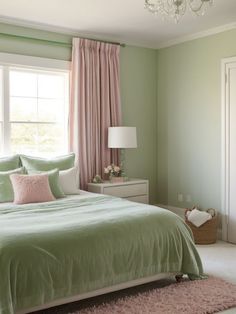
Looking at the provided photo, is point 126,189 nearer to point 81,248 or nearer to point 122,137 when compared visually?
point 122,137

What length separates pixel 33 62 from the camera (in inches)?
194

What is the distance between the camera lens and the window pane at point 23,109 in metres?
4.96

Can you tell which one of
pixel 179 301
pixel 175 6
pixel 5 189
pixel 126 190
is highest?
pixel 175 6

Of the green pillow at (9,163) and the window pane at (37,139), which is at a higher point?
the window pane at (37,139)

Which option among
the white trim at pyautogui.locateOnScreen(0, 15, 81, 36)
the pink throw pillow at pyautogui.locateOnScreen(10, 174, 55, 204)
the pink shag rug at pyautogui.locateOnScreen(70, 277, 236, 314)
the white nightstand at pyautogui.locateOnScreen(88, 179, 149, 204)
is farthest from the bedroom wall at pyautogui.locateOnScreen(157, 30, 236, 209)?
the pink throw pillow at pyautogui.locateOnScreen(10, 174, 55, 204)

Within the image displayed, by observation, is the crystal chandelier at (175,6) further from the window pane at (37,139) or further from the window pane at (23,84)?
the window pane at (37,139)

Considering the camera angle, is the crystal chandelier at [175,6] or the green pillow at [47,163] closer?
the crystal chandelier at [175,6]

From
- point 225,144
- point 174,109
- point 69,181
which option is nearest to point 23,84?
point 69,181

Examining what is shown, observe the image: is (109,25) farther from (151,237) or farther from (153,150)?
(151,237)

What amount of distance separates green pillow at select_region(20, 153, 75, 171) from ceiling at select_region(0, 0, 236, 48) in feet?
5.14

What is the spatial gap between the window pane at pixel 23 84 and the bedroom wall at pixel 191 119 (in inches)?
75.2

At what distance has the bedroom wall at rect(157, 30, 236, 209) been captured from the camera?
517cm

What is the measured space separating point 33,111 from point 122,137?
3.76 feet


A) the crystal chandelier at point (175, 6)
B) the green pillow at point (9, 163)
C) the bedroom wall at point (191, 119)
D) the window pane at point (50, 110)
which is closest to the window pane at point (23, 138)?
the window pane at point (50, 110)
